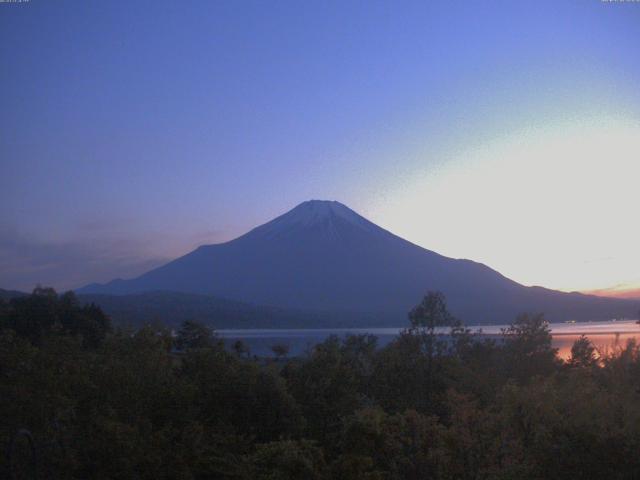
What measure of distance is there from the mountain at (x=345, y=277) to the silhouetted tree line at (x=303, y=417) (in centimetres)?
8495

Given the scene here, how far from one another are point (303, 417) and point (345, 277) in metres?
120

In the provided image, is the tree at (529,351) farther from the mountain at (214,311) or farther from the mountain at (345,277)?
the mountain at (345,277)

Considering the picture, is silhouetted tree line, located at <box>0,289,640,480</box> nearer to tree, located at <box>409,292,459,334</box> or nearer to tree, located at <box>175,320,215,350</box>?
tree, located at <box>409,292,459,334</box>

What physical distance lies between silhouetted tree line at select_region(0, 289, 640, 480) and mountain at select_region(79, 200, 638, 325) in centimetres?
8495

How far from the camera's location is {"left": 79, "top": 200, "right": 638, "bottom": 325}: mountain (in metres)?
114

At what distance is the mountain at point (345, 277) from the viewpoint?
11419 cm

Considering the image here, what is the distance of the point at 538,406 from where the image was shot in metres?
9.68

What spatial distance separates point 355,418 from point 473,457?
6.05 ft

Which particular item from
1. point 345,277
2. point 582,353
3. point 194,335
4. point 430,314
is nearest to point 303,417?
point 430,314

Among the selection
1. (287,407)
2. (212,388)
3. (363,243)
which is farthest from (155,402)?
(363,243)

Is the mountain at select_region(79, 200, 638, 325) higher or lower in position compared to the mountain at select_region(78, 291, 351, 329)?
higher

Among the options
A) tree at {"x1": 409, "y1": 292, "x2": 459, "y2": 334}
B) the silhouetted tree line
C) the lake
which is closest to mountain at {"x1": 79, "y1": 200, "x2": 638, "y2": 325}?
the lake

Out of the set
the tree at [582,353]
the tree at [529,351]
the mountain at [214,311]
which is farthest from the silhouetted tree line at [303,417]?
the mountain at [214,311]

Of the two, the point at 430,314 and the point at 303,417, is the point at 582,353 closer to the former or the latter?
the point at 430,314
